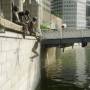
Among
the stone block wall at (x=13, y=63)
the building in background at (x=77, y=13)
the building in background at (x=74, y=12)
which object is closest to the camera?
the stone block wall at (x=13, y=63)

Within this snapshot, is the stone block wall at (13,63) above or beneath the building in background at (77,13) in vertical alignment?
beneath

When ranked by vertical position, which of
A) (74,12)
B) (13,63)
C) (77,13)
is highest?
(74,12)

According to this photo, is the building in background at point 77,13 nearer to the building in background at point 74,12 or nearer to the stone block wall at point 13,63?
the building in background at point 74,12

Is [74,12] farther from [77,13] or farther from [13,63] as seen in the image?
[13,63]

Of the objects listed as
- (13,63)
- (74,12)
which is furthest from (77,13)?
(13,63)

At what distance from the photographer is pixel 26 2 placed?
4384 centimetres

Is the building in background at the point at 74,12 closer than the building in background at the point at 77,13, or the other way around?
the building in background at the point at 77,13

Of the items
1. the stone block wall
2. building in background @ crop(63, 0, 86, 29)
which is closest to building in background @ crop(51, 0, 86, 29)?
building in background @ crop(63, 0, 86, 29)

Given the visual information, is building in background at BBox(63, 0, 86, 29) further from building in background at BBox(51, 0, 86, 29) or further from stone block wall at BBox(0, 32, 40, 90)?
stone block wall at BBox(0, 32, 40, 90)

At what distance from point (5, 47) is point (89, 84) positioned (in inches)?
774

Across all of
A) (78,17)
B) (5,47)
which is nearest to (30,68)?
(5,47)

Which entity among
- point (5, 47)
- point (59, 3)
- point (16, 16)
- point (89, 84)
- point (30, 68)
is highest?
point (59, 3)

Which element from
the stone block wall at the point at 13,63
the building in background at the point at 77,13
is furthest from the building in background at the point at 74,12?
the stone block wall at the point at 13,63

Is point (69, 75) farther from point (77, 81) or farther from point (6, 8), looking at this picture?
point (6, 8)
